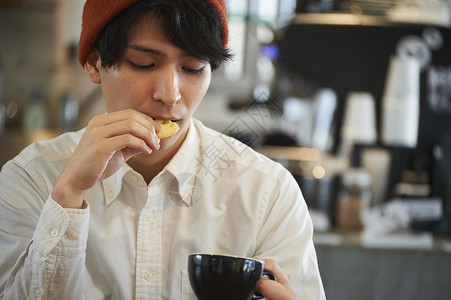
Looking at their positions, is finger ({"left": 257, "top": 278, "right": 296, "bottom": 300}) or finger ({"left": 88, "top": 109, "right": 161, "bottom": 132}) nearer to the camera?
finger ({"left": 257, "top": 278, "right": 296, "bottom": 300})

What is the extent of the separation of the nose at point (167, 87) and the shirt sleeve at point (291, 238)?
0.30m

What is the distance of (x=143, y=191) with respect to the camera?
1109 millimetres

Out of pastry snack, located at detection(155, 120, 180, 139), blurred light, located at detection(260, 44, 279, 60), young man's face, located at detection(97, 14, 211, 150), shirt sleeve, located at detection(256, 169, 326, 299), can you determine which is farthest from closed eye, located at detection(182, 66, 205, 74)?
blurred light, located at detection(260, 44, 279, 60)

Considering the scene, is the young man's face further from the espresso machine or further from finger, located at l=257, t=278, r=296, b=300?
the espresso machine

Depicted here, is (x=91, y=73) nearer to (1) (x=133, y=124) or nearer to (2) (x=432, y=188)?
(1) (x=133, y=124)

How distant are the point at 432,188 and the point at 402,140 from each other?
0.27m

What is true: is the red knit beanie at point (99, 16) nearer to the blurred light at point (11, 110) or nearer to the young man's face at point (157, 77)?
the young man's face at point (157, 77)

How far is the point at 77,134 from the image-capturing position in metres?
1.21

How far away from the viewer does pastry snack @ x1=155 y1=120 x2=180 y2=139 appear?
965 millimetres

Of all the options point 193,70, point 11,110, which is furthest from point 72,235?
point 11,110

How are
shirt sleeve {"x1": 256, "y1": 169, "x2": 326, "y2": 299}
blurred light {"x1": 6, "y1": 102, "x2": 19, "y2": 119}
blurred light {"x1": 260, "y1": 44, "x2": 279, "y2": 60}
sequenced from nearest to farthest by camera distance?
shirt sleeve {"x1": 256, "y1": 169, "x2": 326, "y2": 299} < blurred light {"x1": 260, "y1": 44, "x2": 279, "y2": 60} < blurred light {"x1": 6, "y1": 102, "x2": 19, "y2": 119}

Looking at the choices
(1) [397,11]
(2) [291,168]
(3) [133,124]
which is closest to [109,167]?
(3) [133,124]

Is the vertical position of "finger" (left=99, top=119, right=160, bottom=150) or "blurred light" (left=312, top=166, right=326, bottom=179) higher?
"blurred light" (left=312, top=166, right=326, bottom=179)

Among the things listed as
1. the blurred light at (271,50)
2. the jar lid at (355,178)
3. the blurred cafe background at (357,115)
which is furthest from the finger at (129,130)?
the blurred light at (271,50)
